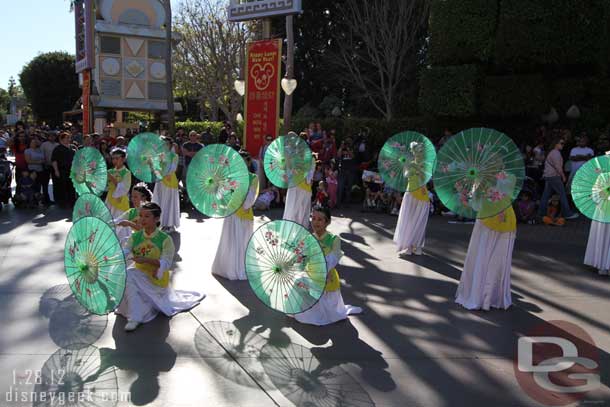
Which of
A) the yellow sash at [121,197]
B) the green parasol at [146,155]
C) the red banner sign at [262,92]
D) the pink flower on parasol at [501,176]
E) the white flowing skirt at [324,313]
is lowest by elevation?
the white flowing skirt at [324,313]

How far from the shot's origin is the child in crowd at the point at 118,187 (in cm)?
835

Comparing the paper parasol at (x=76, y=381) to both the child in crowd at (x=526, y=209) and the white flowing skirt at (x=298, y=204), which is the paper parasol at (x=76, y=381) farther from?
the child in crowd at (x=526, y=209)

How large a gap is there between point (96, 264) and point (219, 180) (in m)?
2.37

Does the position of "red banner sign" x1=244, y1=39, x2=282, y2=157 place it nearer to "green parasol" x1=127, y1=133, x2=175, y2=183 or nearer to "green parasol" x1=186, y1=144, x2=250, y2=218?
"green parasol" x1=127, y1=133, x2=175, y2=183

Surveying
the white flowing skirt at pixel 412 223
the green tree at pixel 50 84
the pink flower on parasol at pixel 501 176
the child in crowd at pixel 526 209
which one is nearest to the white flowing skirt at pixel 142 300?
the pink flower on parasol at pixel 501 176

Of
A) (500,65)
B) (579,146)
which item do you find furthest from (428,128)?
(579,146)

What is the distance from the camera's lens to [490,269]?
6.64 m

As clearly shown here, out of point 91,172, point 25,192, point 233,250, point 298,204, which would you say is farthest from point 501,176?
point 25,192

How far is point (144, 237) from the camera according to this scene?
5.76m

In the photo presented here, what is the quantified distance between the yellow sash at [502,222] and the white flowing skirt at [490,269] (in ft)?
0.16

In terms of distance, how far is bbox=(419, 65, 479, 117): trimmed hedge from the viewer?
1625 centimetres

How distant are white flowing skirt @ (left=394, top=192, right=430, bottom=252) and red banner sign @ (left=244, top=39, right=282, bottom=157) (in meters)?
6.82

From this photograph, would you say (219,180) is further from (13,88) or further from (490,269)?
(13,88)

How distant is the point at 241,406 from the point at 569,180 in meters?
11.4
